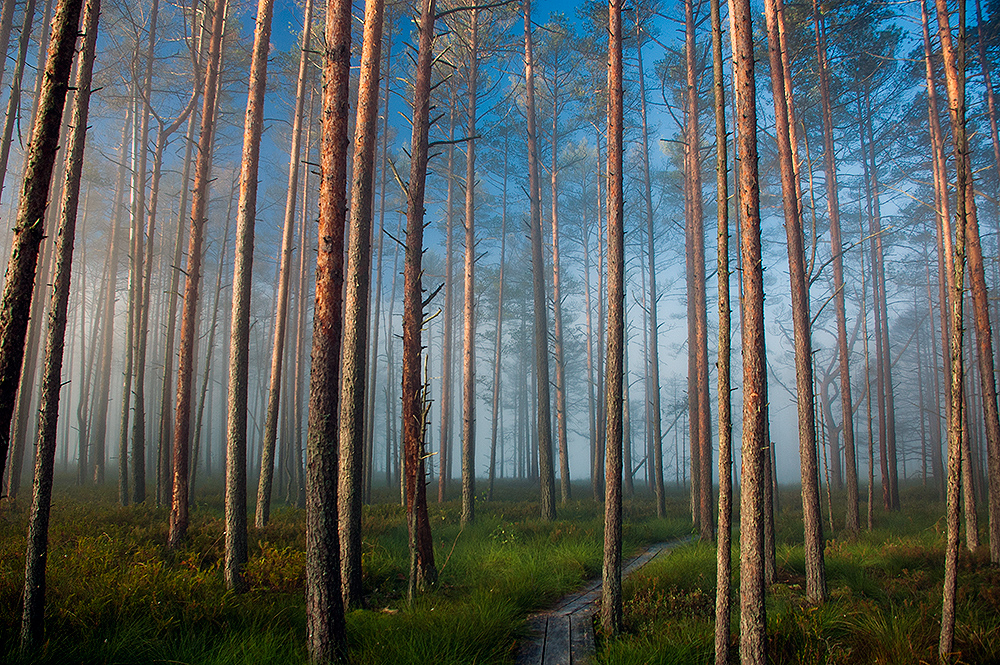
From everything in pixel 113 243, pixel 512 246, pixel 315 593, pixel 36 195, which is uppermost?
pixel 512 246

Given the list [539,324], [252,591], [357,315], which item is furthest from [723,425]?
[539,324]

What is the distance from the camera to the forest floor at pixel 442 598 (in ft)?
15.6

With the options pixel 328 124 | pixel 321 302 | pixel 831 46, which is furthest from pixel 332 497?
pixel 831 46

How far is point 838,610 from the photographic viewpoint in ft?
19.7

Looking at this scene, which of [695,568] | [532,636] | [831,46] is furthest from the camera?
[831,46]

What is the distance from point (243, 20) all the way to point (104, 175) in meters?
8.85

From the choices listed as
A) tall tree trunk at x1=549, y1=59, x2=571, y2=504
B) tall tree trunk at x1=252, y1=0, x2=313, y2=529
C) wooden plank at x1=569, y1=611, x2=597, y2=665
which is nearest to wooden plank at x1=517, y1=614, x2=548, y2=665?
wooden plank at x1=569, y1=611, x2=597, y2=665

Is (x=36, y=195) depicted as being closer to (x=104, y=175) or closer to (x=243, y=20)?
(x=243, y=20)

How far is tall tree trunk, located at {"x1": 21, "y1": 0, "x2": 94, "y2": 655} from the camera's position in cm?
379

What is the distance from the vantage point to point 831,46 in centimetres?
1359

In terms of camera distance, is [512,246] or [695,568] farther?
[512,246]

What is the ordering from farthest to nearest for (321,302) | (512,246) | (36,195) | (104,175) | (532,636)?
(512,246), (104,175), (532,636), (321,302), (36,195)

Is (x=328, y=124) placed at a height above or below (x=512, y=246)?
below

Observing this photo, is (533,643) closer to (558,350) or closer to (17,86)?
(558,350)
